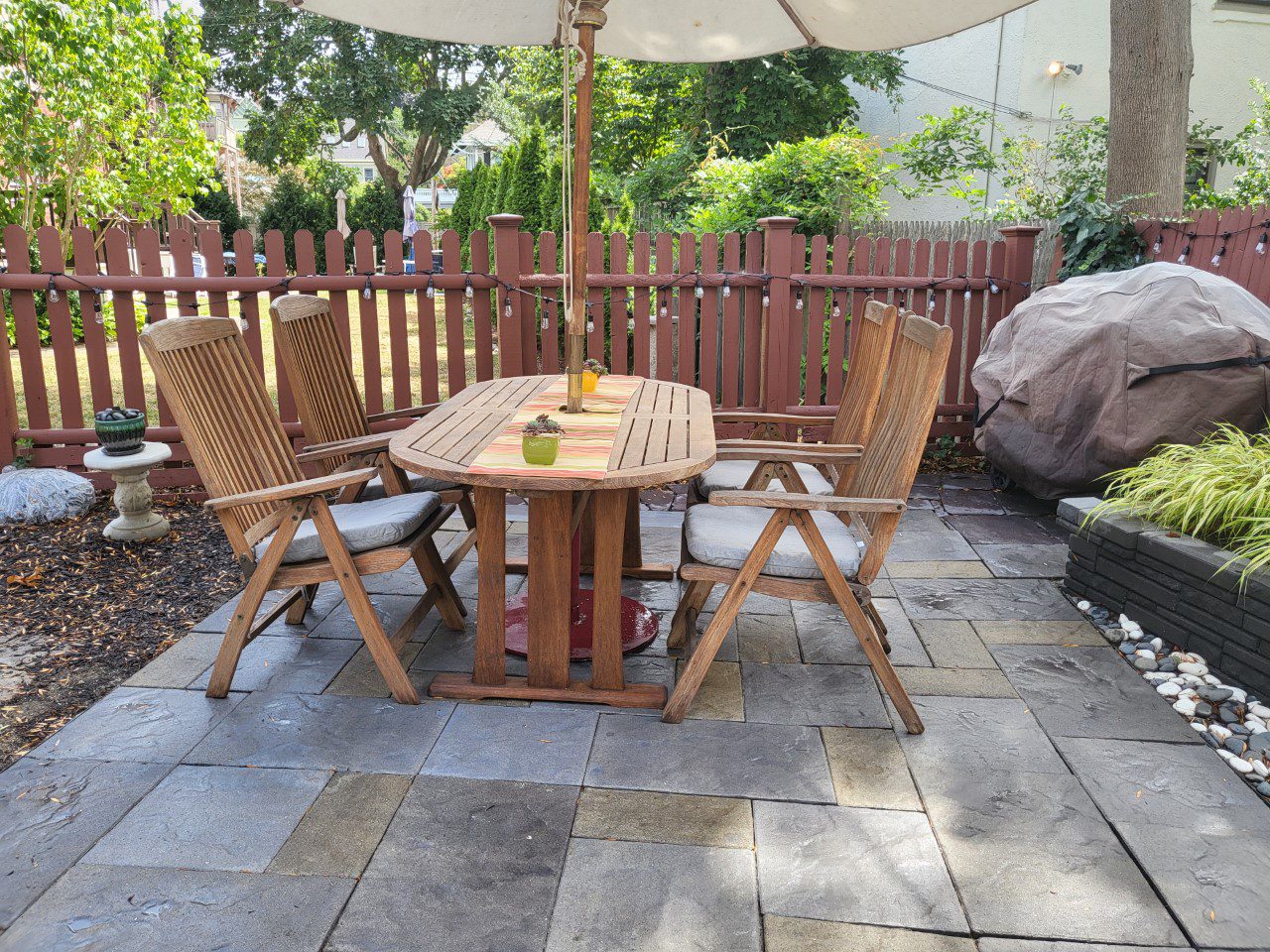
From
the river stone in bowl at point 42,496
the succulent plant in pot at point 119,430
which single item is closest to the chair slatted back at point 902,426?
the succulent plant in pot at point 119,430

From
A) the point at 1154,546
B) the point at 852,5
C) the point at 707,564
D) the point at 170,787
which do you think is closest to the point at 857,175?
the point at 852,5

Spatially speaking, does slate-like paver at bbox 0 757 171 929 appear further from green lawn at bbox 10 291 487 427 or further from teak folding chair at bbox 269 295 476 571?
green lawn at bbox 10 291 487 427

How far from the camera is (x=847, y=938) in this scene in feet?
5.84

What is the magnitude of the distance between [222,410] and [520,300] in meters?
2.45

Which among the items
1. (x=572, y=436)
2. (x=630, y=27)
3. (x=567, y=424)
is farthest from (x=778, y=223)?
(x=572, y=436)

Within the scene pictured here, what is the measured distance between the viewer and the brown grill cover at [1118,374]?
A: 12.9ft

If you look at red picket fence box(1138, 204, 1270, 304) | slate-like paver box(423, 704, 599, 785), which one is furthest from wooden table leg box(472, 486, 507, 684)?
red picket fence box(1138, 204, 1270, 304)

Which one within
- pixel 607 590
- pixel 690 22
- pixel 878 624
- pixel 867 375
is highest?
pixel 690 22

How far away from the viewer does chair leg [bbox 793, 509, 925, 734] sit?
2525 millimetres

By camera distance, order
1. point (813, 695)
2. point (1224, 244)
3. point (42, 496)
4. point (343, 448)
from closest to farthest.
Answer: point (813, 695)
point (343, 448)
point (42, 496)
point (1224, 244)

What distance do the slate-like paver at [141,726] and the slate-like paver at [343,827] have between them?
1.63ft

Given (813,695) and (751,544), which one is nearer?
(751,544)

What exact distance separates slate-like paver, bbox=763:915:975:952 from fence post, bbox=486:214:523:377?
3.56m

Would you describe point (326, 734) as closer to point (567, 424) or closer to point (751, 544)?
point (567, 424)
